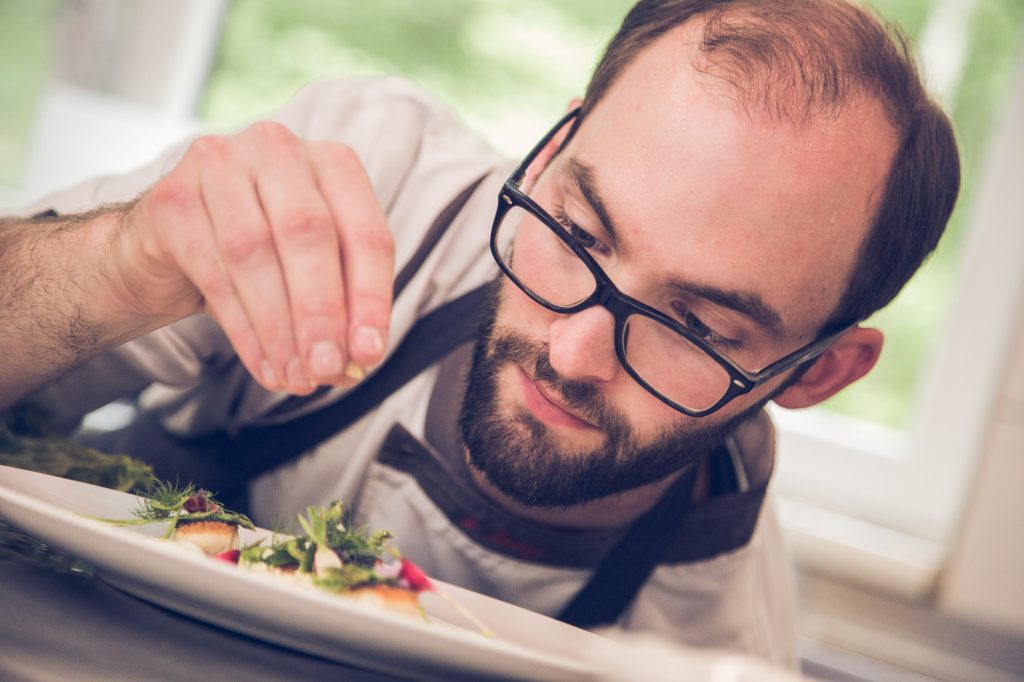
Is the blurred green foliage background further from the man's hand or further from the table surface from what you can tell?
the table surface

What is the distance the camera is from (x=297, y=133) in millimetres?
939

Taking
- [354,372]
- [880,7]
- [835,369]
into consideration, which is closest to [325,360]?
[354,372]

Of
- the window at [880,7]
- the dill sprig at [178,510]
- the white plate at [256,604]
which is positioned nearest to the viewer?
the white plate at [256,604]

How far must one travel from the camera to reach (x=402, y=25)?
1.90 metres

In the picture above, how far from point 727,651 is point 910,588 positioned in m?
0.84

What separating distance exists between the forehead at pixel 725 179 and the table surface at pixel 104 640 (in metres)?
0.38

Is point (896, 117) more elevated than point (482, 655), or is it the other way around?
point (896, 117)

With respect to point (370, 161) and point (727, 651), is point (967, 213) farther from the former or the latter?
point (370, 161)

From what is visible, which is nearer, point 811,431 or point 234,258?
point 234,258

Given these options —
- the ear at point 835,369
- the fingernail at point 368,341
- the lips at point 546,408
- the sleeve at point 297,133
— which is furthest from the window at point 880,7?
the fingernail at point 368,341

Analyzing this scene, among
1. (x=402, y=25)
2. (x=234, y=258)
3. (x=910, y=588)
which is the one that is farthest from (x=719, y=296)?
(x=402, y=25)

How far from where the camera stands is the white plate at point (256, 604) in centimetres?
35

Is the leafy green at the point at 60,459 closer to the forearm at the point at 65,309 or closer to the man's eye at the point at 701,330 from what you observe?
the forearm at the point at 65,309

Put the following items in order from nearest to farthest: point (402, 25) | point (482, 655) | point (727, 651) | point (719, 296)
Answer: point (482, 655), point (719, 296), point (727, 651), point (402, 25)
